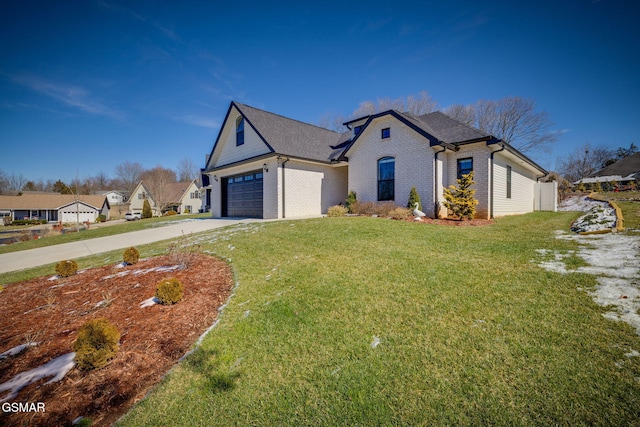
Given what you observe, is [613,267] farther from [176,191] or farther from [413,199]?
[176,191]

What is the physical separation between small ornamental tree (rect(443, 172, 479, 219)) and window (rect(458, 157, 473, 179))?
1147 mm

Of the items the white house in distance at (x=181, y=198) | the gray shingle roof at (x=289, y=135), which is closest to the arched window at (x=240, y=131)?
the gray shingle roof at (x=289, y=135)

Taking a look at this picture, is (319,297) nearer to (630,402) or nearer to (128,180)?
(630,402)

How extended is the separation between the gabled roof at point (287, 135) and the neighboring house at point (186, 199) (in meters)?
31.6

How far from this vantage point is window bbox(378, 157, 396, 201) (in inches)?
548

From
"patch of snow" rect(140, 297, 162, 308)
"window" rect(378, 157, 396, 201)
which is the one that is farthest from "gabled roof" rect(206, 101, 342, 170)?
"patch of snow" rect(140, 297, 162, 308)

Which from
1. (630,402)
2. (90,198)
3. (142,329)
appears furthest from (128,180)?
(630,402)

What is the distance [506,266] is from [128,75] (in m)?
18.2

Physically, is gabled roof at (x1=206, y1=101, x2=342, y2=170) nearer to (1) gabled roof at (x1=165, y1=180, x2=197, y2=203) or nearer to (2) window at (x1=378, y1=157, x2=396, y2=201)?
(2) window at (x1=378, y1=157, x2=396, y2=201)

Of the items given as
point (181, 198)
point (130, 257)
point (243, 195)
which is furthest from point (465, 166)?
point (181, 198)

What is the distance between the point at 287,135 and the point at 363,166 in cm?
540

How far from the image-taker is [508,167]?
1466 cm

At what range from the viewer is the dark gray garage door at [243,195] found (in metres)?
16.6

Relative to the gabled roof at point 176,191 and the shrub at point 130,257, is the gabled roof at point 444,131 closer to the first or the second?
the shrub at point 130,257
